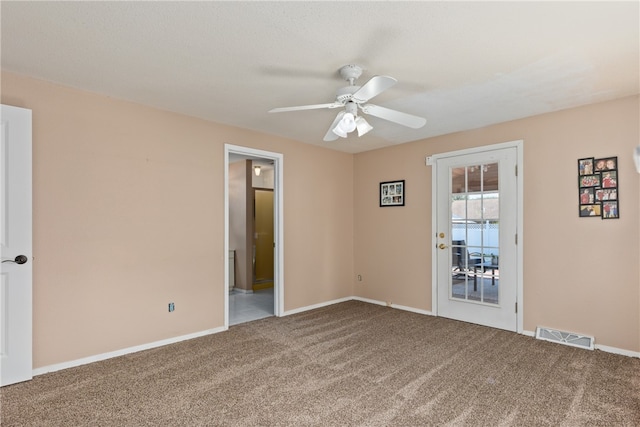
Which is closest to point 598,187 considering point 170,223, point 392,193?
point 392,193

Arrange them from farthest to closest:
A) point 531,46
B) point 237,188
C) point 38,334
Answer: point 237,188 → point 38,334 → point 531,46

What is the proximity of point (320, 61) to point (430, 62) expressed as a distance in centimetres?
79

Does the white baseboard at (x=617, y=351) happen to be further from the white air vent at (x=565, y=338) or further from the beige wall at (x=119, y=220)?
the beige wall at (x=119, y=220)

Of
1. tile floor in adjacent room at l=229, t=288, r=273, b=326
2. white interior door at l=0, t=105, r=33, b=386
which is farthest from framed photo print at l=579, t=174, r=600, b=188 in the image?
white interior door at l=0, t=105, r=33, b=386

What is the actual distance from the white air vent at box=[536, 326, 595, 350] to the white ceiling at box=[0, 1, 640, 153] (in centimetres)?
224

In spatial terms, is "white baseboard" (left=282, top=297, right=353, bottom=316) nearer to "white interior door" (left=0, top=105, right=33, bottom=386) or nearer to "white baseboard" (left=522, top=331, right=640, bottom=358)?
"white interior door" (left=0, top=105, right=33, bottom=386)

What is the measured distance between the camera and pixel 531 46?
227 centimetres

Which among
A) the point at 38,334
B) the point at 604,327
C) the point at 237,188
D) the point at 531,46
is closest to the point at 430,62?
the point at 531,46

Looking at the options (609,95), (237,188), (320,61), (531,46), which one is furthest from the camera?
(237,188)

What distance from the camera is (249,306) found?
506 centimetres

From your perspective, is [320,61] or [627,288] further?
[627,288]

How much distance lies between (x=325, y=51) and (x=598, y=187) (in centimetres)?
289

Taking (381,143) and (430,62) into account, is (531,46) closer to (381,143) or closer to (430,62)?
(430,62)

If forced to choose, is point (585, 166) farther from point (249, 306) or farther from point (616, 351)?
point (249, 306)
